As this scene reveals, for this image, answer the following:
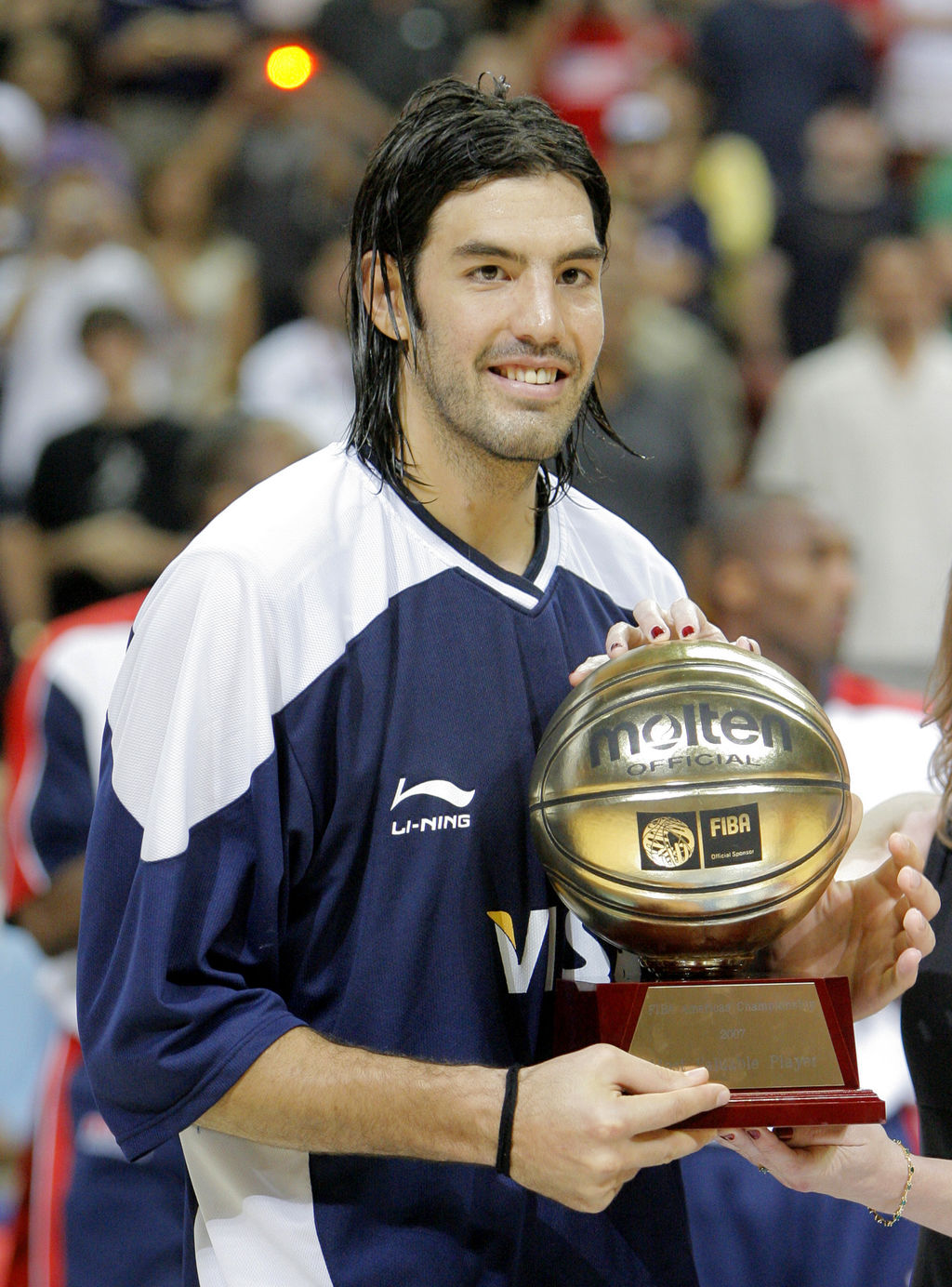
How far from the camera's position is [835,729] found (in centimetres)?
347

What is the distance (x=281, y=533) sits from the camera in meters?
2.31

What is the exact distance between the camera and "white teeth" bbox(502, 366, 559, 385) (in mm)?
2371

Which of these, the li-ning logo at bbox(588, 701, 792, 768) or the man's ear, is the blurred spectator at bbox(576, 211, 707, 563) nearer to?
the man's ear

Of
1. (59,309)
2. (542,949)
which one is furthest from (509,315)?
(59,309)

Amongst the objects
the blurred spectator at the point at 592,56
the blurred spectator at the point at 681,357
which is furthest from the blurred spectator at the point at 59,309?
the blurred spectator at the point at 592,56

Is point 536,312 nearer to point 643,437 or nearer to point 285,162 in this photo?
→ point 643,437

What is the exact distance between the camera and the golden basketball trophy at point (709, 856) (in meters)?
2.12

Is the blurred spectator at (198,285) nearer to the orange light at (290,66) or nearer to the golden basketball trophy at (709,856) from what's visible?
the orange light at (290,66)

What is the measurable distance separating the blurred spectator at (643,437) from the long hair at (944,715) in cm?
315

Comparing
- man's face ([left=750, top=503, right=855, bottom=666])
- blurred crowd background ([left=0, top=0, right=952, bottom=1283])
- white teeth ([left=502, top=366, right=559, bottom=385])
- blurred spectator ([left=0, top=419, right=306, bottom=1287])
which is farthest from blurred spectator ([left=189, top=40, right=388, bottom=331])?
white teeth ([left=502, top=366, right=559, bottom=385])

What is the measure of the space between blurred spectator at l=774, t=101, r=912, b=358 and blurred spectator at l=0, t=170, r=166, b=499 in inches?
114

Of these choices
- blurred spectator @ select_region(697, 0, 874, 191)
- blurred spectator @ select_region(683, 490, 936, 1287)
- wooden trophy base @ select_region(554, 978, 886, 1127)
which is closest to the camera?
wooden trophy base @ select_region(554, 978, 886, 1127)

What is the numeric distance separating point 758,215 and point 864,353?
6.74 feet

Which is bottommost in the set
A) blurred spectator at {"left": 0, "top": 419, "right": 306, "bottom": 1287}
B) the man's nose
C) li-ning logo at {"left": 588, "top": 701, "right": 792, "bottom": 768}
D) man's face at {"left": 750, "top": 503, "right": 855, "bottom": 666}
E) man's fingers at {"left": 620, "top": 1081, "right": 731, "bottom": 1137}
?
blurred spectator at {"left": 0, "top": 419, "right": 306, "bottom": 1287}
